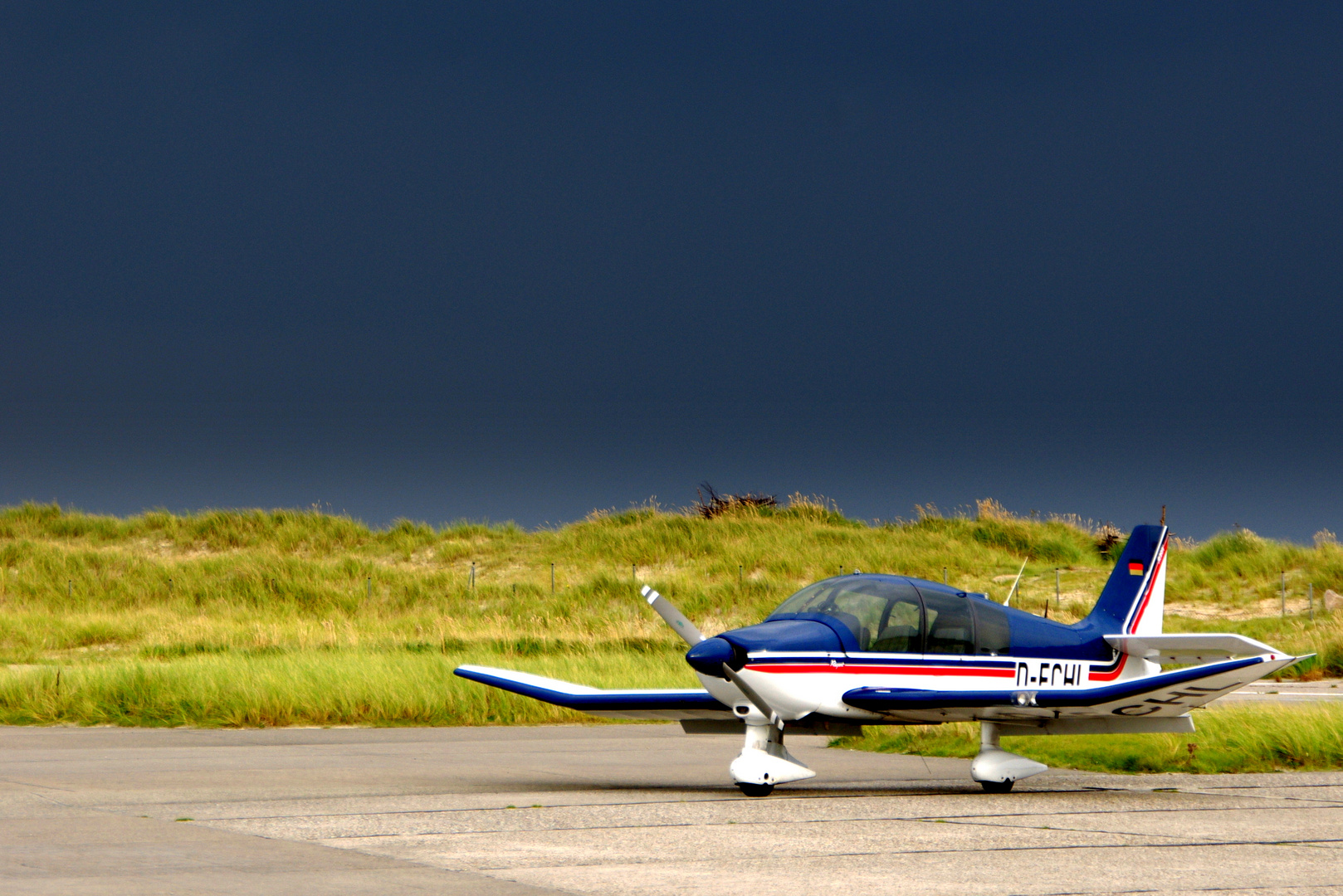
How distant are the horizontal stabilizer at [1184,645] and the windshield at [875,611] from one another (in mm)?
2290

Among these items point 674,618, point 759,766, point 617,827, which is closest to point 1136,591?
point 759,766

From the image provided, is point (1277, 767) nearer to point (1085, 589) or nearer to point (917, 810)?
point (917, 810)

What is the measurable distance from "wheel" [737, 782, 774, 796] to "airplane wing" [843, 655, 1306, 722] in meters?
0.98

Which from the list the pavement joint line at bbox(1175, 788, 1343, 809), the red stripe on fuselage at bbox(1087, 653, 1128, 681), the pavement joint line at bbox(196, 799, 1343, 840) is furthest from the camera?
the red stripe on fuselage at bbox(1087, 653, 1128, 681)

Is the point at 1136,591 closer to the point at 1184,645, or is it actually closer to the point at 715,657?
the point at 1184,645

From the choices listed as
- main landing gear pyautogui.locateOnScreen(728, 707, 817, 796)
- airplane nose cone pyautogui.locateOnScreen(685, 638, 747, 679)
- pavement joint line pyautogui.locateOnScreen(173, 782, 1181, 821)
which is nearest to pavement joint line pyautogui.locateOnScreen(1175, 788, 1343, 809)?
pavement joint line pyautogui.locateOnScreen(173, 782, 1181, 821)

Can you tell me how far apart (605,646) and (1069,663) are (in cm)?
1844

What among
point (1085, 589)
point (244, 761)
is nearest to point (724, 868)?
point (244, 761)

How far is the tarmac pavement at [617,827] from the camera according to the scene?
8.37 m

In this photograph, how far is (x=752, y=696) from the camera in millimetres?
12867

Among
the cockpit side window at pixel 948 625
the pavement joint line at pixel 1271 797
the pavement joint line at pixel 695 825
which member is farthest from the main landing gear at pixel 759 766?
the pavement joint line at pixel 1271 797

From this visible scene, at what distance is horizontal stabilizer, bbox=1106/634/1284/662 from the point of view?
1324 cm

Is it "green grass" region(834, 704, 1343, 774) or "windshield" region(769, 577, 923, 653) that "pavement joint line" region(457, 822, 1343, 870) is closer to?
"windshield" region(769, 577, 923, 653)

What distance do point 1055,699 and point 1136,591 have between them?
9.74 ft
